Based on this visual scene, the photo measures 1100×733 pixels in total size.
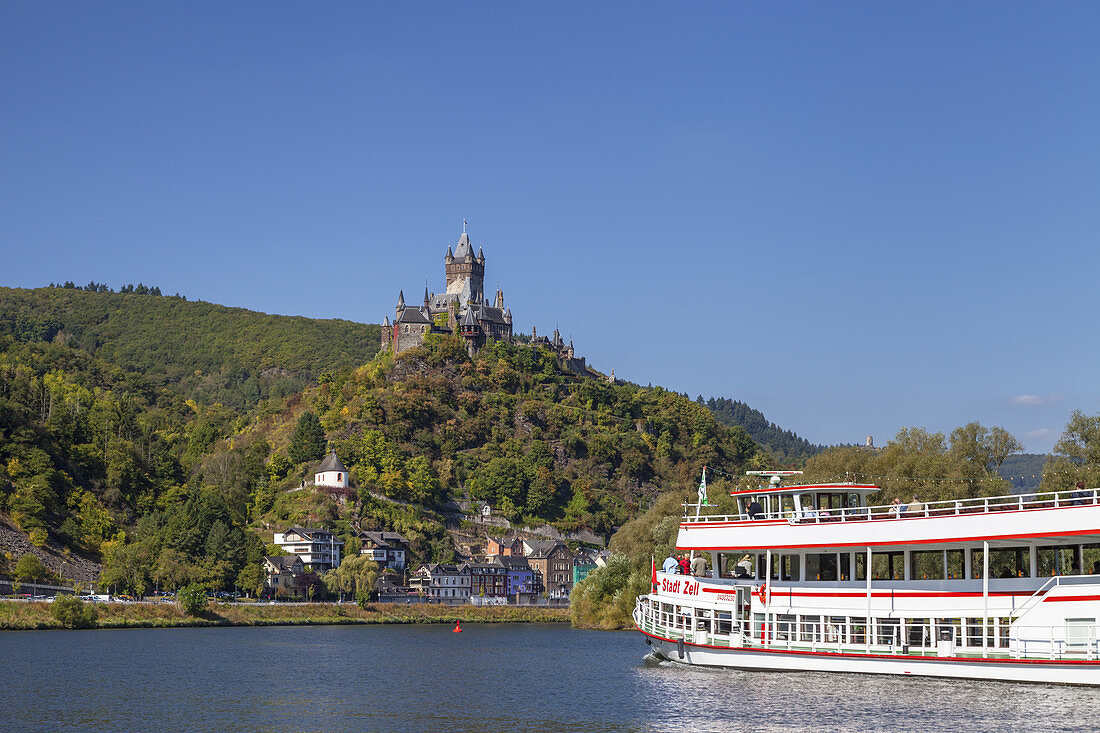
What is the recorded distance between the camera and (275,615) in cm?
12019

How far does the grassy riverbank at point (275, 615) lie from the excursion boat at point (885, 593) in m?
62.1

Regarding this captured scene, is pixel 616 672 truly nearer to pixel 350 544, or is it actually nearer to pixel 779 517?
pixel 779 517

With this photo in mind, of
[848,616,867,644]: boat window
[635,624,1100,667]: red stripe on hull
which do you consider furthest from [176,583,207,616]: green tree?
[848,616,867,644]: boat window

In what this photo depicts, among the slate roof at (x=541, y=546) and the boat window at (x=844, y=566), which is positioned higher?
the boat window at (x=844, y=566)

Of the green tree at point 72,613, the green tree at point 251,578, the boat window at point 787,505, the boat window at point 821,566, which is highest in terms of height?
the boat window at point 787,505

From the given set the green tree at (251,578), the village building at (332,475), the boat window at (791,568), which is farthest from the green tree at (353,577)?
the boat window at (791,568)

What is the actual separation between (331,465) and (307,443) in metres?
9.22

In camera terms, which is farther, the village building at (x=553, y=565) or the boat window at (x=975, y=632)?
the village building at (x=553, y=565)

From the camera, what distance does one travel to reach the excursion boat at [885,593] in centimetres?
4634

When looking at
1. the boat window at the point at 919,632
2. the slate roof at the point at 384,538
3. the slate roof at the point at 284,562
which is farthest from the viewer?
the slate roof at the point at 384,538

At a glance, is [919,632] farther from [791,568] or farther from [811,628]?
[791,568]

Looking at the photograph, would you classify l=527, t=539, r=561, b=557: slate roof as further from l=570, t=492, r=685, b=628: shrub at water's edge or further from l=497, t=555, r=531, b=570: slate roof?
l=570, t=492, r=685, b=628: shrub at water's edge

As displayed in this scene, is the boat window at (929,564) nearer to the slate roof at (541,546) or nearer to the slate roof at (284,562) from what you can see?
the slate roof at (284,562)

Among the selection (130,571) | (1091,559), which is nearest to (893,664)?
(1091,559)
